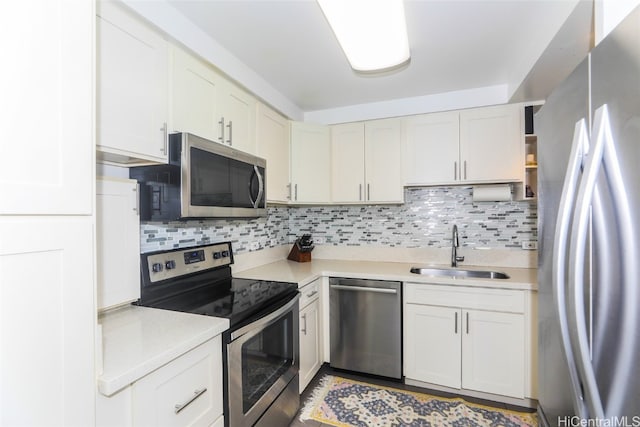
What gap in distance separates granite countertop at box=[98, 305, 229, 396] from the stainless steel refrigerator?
114 centimetres

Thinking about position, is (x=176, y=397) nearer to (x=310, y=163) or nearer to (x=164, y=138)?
(x=164, y=138)

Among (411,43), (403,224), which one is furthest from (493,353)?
(411,43)

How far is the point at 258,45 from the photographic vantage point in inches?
74.1

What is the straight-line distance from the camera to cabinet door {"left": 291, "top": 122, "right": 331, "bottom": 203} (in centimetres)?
270

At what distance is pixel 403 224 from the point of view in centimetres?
287

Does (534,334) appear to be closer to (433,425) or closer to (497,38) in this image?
(433,425)

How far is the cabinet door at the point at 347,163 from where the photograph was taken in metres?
2.75

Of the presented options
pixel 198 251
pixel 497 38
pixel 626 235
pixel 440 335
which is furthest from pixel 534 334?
pixel 198 251

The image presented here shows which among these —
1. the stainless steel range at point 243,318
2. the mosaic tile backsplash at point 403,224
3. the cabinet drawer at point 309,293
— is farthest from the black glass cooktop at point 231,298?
the mosaic tile backsplash at point 403,224

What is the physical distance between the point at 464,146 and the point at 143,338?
2.44m

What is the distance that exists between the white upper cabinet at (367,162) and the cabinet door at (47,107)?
215cm

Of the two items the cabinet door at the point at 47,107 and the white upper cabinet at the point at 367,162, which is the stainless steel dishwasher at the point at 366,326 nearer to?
the white upper cabinet at the point at 367,162

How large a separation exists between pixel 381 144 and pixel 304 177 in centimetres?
73

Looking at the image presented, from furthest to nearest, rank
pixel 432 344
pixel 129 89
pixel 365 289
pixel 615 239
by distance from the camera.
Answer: pixel 365 289
pixel 432 344
pixel 129 89
pixel 615 239
